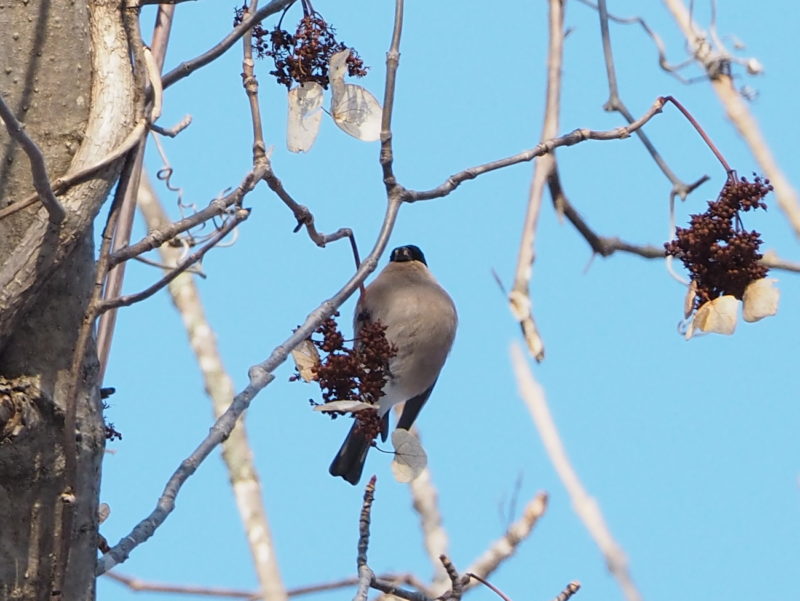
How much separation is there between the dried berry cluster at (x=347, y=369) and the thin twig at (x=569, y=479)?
2.16 ft

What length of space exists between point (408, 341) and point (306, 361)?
1.11m

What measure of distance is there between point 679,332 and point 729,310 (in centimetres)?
12

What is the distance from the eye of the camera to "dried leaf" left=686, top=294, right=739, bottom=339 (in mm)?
1703

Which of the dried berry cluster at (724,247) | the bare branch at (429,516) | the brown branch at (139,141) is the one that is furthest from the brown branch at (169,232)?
the bare branch at (429,516)

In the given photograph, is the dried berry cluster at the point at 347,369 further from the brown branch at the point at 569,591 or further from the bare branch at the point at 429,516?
the bare branch at the point at 429,516

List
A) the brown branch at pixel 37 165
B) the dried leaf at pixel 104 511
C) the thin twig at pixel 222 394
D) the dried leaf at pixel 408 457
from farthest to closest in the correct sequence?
1. the thin twig at pixel 222 394
2. the dried leaf at pixel 408 457
3. the dried leaf at pixel 104 511
4. the brown branch at pixel 37 165

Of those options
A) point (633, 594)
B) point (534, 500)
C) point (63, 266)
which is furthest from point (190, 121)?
point (534, 500)

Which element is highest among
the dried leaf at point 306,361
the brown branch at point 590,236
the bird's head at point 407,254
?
the bird's head at point 407,254

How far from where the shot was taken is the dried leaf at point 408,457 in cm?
174

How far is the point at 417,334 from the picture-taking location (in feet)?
9.39

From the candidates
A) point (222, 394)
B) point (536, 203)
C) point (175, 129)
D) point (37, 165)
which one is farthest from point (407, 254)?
point (37, 165)

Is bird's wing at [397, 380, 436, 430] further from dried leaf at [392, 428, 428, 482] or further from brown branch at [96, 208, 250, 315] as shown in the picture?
brown branch at [96, 208, 250, 315]

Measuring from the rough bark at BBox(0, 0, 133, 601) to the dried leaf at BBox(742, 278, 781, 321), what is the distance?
90 cm

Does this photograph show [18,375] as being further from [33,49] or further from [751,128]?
[751,128]
